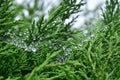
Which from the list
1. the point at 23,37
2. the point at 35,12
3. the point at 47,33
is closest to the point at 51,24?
the point at 47,33

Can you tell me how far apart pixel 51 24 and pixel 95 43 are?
624mm

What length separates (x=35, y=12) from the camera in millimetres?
9250

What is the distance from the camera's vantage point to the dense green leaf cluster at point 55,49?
306 centimetres

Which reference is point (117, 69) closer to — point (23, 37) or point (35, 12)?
point (23, 37)

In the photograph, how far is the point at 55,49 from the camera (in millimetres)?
3600

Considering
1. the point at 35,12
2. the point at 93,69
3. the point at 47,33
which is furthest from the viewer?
the point at 35,12

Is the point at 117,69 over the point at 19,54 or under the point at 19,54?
under

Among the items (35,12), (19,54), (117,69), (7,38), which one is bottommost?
(117,69)

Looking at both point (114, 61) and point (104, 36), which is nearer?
point (114, 61)

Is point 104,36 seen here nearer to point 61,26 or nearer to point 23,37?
point 61,26

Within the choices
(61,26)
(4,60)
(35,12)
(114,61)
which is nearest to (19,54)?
(4,60)

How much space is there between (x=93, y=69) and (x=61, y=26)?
1071mm

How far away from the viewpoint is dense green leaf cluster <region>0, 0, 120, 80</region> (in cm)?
306

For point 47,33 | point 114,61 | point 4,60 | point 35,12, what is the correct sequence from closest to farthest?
1. point 4,60
2. point 114,61
3. point 47,33
4. point 35,12
